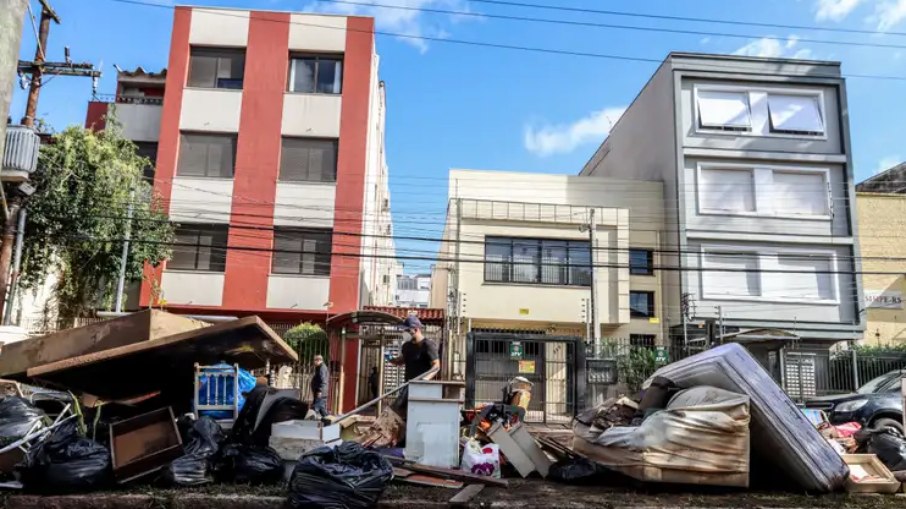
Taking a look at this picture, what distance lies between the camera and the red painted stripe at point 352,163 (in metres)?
21.4

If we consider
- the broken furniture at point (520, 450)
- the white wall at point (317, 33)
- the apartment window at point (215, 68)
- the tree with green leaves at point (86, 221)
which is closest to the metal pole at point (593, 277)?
the white wall at point (317, 33)

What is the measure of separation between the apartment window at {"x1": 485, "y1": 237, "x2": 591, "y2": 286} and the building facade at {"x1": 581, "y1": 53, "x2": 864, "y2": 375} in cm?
360

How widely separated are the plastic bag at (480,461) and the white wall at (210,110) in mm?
18516

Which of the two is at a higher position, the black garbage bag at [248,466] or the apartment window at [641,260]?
the apartment window at [641,260]

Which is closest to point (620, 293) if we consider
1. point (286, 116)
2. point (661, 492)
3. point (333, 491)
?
point (286, 116)

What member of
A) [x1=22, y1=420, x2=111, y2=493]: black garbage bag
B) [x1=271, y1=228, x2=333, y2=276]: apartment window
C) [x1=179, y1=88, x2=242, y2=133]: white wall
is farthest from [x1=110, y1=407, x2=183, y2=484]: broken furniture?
[x1=179, y1=88, x2=242, y2=133]: white wall

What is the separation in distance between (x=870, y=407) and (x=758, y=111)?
16716mm

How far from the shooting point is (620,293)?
24.0m

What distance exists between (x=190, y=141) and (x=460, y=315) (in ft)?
36.5

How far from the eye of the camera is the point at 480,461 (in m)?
6.49

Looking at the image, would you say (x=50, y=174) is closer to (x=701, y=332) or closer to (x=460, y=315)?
(x=460, y=315)

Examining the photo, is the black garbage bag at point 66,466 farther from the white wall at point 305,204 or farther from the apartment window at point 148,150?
the apartment window at point 148,150

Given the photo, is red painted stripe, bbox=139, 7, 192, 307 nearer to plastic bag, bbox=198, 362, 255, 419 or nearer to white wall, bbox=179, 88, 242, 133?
white wall, bbox=179, 88, 242, 133

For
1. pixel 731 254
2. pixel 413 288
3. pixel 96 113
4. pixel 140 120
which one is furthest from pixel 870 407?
pixel 413 288
